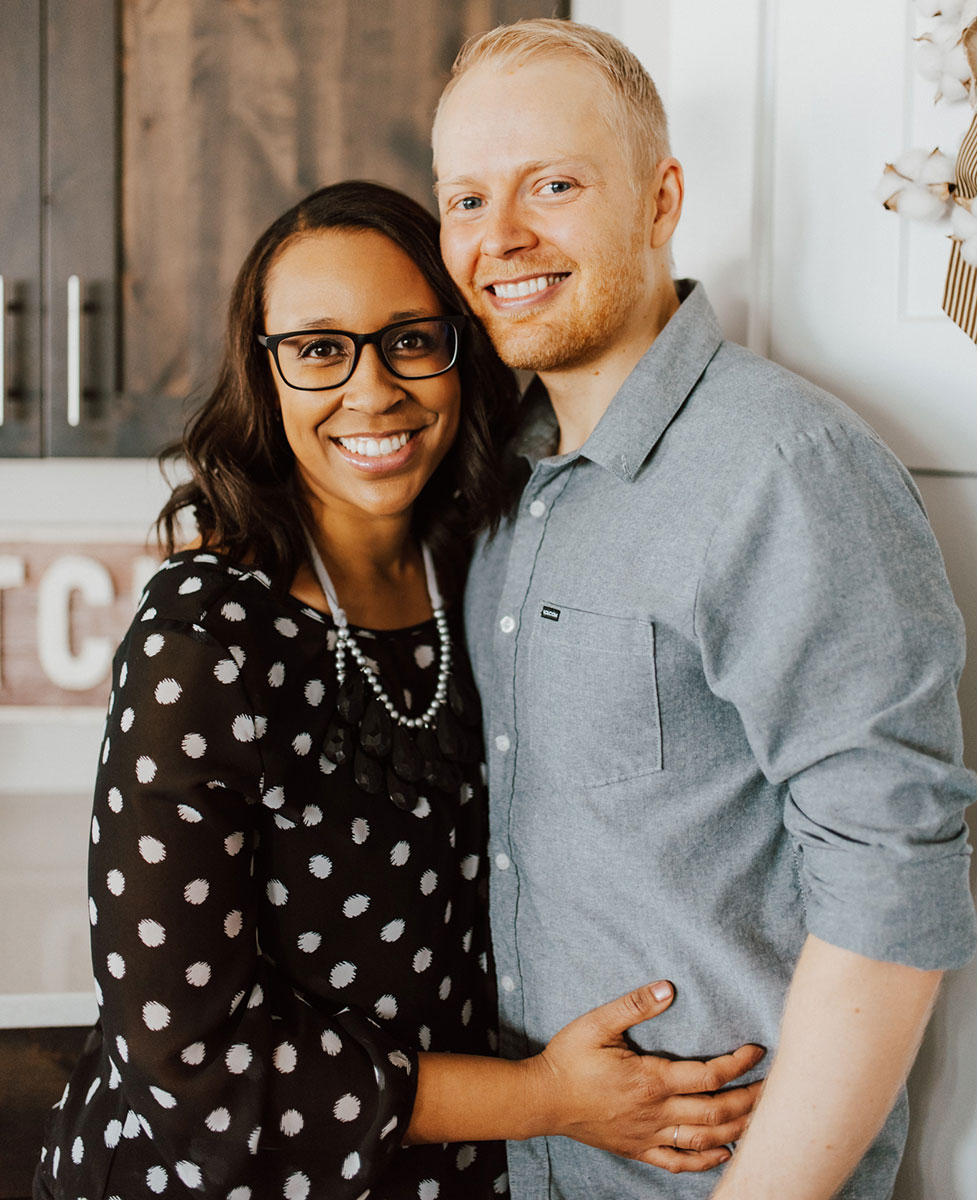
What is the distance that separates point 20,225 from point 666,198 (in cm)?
97

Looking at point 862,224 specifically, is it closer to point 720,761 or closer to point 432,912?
point 720,761

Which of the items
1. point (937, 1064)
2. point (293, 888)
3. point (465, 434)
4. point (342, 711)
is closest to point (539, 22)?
point (465, 434)

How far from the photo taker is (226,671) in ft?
2.80

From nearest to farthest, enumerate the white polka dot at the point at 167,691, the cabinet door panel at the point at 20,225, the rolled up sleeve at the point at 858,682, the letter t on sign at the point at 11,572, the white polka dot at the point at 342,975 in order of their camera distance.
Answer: the rolled up sleeve at the point at 858,682 < the white polka dot at the point at 167,691 < the white polka dot at the point at 342,975 < the cabinet door panel at the point at 20,225 < the letter t on sign at the point at 11,572

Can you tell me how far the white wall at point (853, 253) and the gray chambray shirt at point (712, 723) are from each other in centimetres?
12

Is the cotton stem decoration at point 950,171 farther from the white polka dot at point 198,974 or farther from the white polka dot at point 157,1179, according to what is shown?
the white polka dot at point 157,1179

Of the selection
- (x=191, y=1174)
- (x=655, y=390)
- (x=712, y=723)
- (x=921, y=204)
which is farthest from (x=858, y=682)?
(x=191, y=1174)

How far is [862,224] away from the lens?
101cm

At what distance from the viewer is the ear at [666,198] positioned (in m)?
0.99

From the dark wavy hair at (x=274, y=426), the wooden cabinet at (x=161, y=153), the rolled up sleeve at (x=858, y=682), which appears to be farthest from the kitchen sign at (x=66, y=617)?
the rolled up sleeve at (x=858, y=682)

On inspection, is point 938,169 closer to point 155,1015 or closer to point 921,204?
point 921,204

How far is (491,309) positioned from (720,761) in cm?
49

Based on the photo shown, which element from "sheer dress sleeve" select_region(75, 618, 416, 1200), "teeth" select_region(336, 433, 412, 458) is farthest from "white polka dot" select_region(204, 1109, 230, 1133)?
"teeth" select_region(336, 433, 412, 458)

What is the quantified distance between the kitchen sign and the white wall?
108 centimetres
